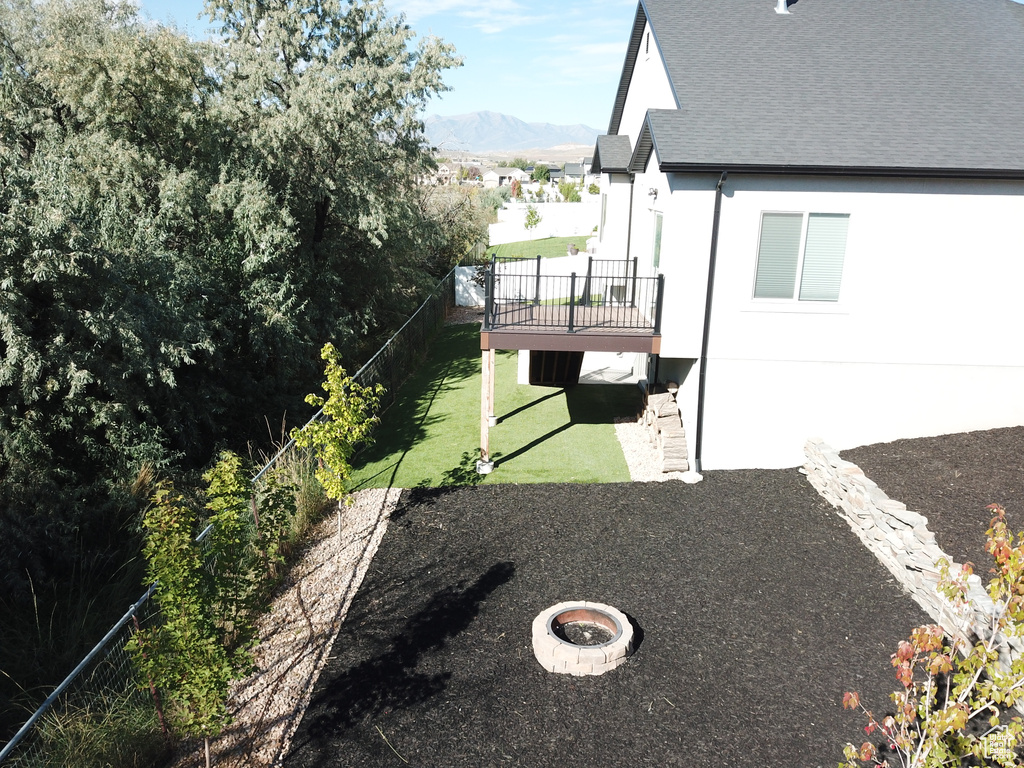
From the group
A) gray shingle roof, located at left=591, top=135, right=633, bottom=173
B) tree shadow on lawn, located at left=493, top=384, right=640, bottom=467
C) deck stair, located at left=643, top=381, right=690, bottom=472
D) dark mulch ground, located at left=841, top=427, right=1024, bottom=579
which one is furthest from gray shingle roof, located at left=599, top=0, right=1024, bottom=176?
tree shadow on lawn, located at left=493, top=384, right=640, bottom=467

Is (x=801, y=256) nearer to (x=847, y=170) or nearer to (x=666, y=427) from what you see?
(x=847, y=170)

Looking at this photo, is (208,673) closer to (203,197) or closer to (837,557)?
(837,557)

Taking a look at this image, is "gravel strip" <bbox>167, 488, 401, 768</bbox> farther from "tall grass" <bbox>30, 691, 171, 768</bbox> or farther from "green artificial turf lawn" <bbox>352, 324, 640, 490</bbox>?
"green artificial turf lawn" <bbox>352, 324, 640, 490</bbox>

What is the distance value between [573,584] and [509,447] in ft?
15.0

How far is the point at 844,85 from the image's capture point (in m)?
11.1

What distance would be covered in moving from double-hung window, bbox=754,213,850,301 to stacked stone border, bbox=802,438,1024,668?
8.38ft

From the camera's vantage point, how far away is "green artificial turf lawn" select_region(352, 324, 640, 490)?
11109 mm

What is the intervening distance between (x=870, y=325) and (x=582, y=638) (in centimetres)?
698

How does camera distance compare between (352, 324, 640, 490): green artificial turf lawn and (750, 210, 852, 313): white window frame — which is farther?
(352, 324, 640, 490): green artificial turf lawn

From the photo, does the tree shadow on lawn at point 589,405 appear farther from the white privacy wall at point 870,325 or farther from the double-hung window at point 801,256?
the double-hung window at point 801,256

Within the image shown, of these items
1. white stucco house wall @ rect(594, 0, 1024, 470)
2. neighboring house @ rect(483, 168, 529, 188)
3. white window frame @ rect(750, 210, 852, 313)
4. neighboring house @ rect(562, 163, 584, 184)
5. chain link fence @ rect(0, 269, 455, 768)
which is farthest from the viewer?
neighboring house @ rect(483, 168, 529, 188)

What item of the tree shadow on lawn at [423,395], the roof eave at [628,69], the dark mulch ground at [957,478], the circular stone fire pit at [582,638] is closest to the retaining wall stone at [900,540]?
the dark mulch ground at [957,478]

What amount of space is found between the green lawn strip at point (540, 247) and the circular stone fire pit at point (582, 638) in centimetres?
2751

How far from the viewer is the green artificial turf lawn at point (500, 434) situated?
36.4 feet
